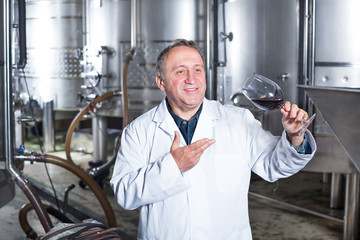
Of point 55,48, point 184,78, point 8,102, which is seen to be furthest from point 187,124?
point 55,48

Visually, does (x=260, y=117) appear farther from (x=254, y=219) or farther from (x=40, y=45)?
(x=40, y=45)

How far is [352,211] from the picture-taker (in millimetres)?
2703

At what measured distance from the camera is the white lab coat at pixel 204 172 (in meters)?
1.48

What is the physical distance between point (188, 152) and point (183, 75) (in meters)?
0.31

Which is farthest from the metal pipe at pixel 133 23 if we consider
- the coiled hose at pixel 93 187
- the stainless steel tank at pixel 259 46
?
the coiled hose at pixel 93 187

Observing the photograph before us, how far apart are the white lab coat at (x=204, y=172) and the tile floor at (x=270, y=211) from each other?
139cm

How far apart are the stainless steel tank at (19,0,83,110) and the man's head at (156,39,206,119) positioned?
2.61 metres

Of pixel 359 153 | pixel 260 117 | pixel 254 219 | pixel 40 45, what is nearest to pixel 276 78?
pixel 260 117

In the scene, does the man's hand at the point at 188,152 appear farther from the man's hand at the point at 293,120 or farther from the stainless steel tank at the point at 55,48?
the stainless steel tank at the point at 55,48

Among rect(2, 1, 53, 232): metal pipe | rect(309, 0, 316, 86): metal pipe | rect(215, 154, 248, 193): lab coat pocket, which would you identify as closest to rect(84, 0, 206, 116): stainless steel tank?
rect(309, 0, 316, 86): metal pipe

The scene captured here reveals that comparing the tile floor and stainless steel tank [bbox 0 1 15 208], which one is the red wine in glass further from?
the tile floor

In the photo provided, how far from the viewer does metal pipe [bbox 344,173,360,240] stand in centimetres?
269

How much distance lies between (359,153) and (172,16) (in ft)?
7.66

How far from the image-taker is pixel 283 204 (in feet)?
11.3
